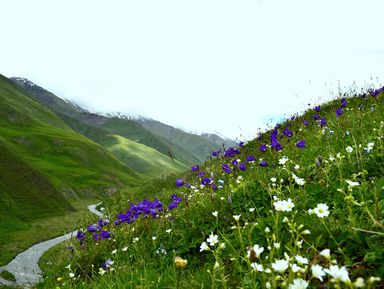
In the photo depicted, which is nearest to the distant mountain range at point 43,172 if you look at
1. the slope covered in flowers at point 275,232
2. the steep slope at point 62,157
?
the steep slope at point 62,157

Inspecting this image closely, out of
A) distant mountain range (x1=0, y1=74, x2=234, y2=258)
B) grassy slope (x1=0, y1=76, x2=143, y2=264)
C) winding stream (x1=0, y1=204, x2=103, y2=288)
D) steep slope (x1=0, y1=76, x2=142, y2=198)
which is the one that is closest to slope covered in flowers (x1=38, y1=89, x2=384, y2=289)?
grassy slope (x1=0, y1=76, x2=143, y2=264)

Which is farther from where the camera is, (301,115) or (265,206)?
(301,115)

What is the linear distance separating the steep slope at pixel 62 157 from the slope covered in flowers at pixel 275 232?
122915 millimetres

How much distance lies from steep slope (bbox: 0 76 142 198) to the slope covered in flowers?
12292 cm

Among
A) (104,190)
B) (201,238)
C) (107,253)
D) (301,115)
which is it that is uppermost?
(301,115)

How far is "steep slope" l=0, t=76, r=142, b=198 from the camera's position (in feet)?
456

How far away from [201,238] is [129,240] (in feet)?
9.01

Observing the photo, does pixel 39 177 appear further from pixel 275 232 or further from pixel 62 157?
pixel 275 232

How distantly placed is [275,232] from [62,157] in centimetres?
17402

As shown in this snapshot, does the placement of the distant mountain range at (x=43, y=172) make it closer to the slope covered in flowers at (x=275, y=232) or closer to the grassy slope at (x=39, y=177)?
the grassy slope at (x=39, y=177)

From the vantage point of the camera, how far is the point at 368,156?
21.2 ft

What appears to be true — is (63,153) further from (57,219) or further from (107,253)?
(107,253)

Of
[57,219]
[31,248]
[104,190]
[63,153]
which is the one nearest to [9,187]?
[57,219]

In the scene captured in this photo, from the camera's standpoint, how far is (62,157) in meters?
167
